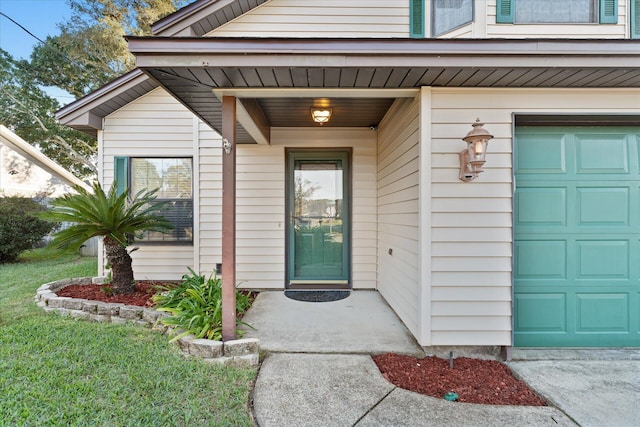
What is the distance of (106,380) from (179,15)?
171 inches

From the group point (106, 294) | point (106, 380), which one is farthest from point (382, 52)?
point (106, 294)

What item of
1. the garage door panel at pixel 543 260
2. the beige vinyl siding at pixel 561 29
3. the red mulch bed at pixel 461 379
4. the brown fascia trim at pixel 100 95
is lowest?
the red mulch bed at pixel 461 379

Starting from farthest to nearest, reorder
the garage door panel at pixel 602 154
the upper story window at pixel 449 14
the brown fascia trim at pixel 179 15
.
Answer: the brown fascia trim at pixel 179 15 < the upper story window at pixel 449 14 < the garage door panel at pixel 602 154

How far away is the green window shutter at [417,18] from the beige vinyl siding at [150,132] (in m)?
3.49

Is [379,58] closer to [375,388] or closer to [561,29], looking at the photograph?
[375,388]

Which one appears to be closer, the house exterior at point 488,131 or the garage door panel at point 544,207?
the house exterior at point 488,131

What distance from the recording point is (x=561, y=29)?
317 centimetres

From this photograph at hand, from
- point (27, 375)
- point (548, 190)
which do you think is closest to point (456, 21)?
point (548, 190)

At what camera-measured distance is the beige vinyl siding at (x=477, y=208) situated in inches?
99.8

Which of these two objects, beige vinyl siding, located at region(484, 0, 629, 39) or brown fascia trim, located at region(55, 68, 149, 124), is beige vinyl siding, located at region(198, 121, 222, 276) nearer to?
brown fascia trim, located at region(55, 68, 149, 124)

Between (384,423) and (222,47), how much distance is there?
8.82ft

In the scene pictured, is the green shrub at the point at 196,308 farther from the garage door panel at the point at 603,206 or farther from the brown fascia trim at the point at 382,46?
the garage door panel at the point at 603,206

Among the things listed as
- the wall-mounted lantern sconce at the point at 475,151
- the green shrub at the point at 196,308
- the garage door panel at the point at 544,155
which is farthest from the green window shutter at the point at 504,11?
the green shrub at the point at 196,308

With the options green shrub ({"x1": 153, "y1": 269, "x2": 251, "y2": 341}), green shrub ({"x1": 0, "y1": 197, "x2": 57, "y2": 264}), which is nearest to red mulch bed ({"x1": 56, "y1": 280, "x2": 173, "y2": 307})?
green shrub ({"x1": 153, "y1": 269, "x2": 251, "y2": 341})
